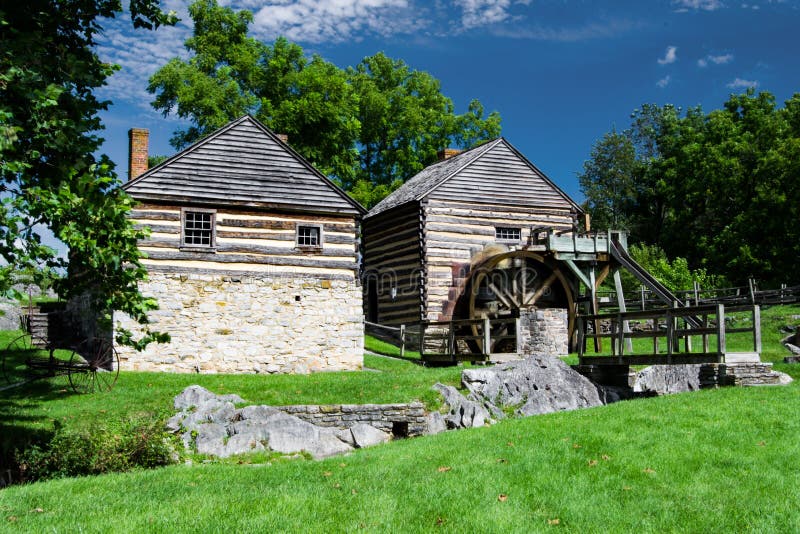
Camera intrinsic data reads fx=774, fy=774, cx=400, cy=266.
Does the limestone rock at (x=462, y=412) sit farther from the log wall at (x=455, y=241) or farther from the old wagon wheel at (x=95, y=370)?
the log wall at (x=455, y=241)

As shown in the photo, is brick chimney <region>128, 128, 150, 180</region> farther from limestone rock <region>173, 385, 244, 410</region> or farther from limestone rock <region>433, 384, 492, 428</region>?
limestone rock <region>433, 384, 492, 428</region>

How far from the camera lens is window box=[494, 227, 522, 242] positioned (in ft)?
93.3

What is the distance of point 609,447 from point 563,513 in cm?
285

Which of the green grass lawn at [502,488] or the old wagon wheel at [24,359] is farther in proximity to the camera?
the old wagon wheel at [24,359]

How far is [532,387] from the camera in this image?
17.3m

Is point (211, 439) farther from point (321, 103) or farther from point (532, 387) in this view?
point (321, 103)

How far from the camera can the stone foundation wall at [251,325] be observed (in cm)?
1988

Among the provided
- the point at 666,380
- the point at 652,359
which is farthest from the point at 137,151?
the point at 666,380

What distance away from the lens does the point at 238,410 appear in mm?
14406

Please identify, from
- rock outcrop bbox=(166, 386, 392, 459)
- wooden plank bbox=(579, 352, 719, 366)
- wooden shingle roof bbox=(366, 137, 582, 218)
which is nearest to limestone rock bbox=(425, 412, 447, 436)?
rock outcrop bbox=(166, 386, 392, 459)

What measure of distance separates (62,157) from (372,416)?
755 centimetres

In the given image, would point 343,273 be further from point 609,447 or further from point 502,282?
point 609,447

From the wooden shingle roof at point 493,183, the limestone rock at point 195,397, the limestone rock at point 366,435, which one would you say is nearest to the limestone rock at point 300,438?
the limestone rock at point 366,435

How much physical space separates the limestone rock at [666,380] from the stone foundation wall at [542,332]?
3.58m
